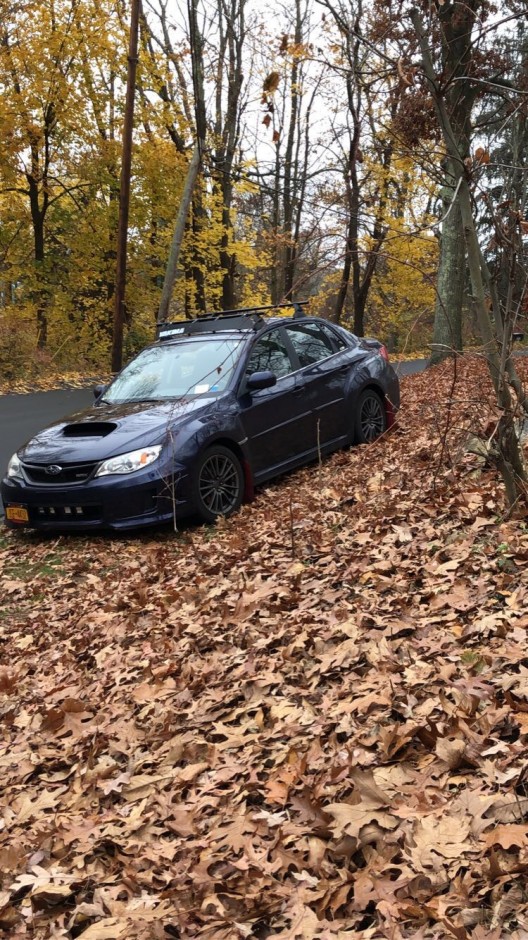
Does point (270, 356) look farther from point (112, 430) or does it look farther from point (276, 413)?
point (112, 430)

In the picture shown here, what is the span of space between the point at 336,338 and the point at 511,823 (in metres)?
7.60

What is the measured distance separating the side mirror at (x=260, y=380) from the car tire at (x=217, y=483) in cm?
69

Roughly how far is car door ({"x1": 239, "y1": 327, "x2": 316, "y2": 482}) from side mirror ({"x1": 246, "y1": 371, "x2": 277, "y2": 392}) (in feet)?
0.75

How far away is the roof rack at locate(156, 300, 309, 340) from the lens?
8.48 metres

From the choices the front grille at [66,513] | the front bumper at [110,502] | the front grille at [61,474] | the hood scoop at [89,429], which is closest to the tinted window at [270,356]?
the hood scoop at [89,429]

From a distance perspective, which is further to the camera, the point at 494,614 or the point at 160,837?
the point at 494,614

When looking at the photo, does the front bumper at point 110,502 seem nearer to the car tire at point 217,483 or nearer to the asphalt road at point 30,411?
the car tire at point 217,483

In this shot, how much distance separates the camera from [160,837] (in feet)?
9.56

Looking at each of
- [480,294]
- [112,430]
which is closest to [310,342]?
[112,430]

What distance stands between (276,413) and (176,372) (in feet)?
3.81

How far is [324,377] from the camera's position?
346 inches

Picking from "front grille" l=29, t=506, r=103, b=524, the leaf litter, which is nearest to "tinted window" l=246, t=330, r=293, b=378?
"front grille" l=29, t=506, r=103, b=524

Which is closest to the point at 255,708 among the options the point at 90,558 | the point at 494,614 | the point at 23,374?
the point at 494,614

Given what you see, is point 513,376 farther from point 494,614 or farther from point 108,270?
point 108,270
